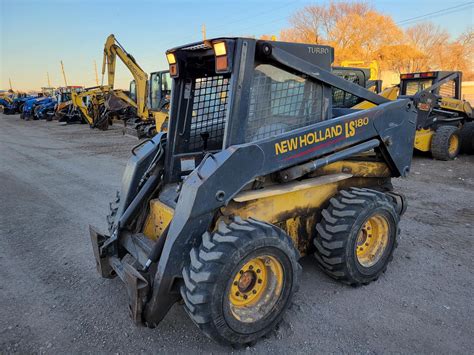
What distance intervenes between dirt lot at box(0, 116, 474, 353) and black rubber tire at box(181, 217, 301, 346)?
0.20 m

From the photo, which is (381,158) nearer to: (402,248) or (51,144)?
(402,248)

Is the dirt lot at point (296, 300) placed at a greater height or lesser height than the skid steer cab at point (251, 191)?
lesser

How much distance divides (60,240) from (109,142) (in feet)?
32.1

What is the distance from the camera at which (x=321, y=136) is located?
308 centimetres

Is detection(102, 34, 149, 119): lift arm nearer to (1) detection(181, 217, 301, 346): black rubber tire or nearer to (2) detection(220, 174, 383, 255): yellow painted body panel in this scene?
(2) detection(220, 174, 383, 255): yellow painted body panel

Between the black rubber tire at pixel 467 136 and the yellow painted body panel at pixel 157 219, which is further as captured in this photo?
the black rubber tire at pixel 467 136

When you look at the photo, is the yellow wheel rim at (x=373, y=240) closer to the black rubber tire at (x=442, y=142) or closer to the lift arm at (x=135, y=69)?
the black rubber tire at (x=442, y=142)

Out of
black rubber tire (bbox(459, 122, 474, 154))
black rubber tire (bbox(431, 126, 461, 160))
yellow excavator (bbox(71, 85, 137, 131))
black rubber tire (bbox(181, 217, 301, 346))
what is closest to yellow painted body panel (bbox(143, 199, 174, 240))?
black rubber tire (bbox(181, 217, 301, 346))

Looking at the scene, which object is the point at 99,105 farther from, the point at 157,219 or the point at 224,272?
the point at 224,272

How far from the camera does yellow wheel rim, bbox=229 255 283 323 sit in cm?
269

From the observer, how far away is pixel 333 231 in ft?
10.4

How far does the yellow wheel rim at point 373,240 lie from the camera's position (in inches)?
138

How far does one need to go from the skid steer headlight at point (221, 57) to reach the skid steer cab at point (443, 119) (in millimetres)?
7001

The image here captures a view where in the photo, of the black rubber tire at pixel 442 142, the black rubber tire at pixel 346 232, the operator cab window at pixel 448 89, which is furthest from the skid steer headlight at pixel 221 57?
the operator cab window at pixel 448 89
